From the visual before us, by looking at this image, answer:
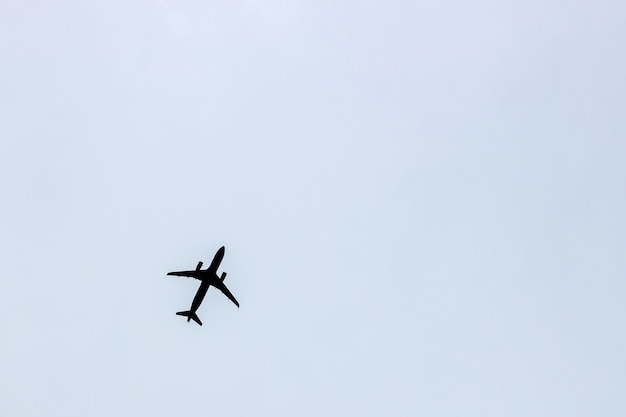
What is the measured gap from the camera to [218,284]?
141125 mm

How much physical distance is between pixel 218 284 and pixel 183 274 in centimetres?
692

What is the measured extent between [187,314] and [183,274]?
472 inches

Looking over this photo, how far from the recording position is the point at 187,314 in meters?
148

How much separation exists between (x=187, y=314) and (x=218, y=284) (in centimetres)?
1227

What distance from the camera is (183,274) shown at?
140250 mm
